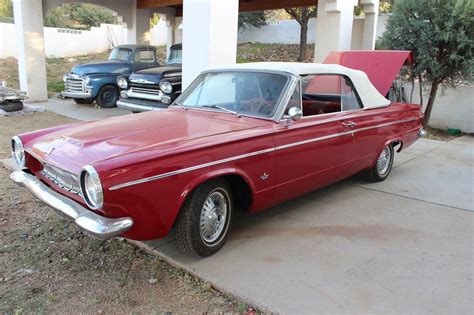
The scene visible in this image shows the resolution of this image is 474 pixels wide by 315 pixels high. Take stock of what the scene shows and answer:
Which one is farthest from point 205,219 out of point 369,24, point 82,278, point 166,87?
point 369,24

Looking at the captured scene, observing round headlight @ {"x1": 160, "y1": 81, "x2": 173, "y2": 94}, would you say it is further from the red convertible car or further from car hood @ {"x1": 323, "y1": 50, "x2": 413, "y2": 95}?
the red convertible car

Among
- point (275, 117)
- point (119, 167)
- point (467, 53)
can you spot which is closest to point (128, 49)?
point (467, 53)

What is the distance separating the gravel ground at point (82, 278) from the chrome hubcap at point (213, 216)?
39 centimetres

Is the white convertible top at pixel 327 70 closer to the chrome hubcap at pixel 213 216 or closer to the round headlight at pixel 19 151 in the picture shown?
the chrome hubcap at pixel 213 216

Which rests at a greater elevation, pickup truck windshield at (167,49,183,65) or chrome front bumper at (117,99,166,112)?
pickup truck windshield at (167,49,183,65)

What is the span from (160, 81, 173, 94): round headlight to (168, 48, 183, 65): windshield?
252 centimetres

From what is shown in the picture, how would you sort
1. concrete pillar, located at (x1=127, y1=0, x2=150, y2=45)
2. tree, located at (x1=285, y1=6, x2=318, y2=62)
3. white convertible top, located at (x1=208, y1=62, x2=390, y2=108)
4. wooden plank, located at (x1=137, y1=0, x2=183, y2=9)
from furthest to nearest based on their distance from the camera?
tree, located at (x1=285, y1=6, x2=318, y2=62) < concrete pillar, located at (x1=127, y1=0, x2=150, y2=45) < wooden plank, located at (x1=137, y1=0, x2=183, y2=9) < white convertible top, located at (x1=208, y1=62, x2=390, y2=108)

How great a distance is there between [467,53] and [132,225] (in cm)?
865

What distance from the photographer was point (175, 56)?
1118cm

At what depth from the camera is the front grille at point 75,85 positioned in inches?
459

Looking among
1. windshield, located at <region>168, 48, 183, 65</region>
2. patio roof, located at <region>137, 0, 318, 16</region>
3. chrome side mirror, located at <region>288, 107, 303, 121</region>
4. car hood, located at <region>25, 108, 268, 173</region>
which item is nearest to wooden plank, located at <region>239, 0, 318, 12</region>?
patio roof, located at <region>137, 0, 318, 16</region>

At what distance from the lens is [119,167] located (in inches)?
108

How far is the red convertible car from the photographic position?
2850 millimetres

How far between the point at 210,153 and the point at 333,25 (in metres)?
8.42
